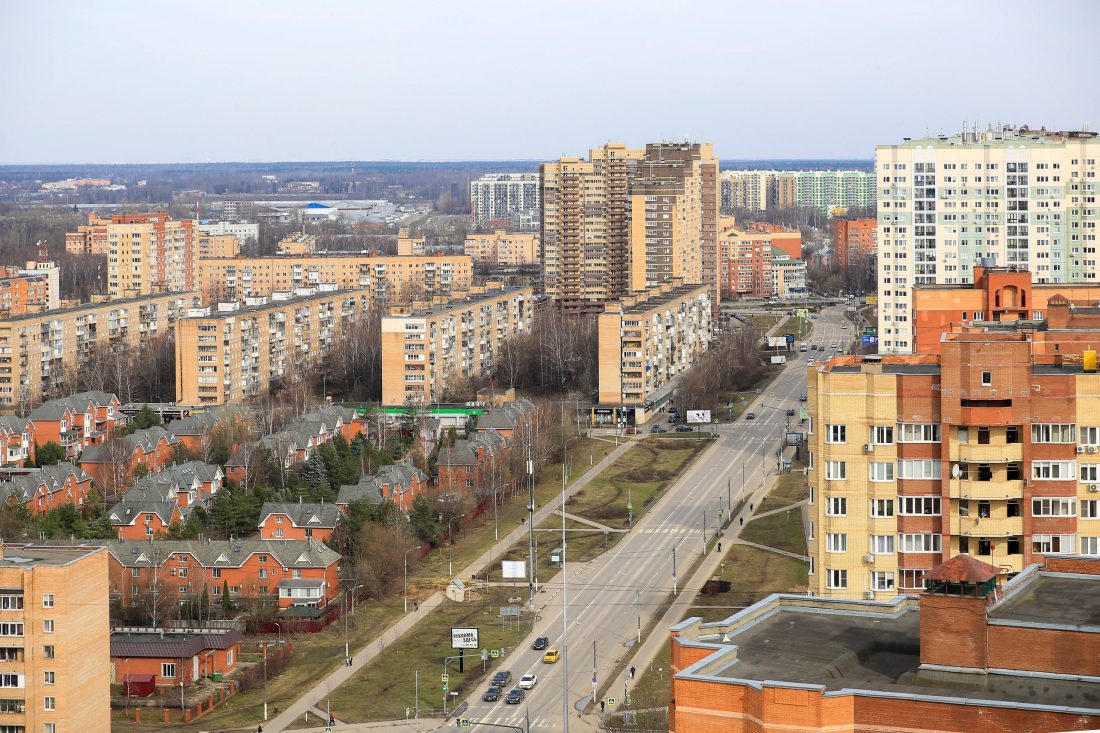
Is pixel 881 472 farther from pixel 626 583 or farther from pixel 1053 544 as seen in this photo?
pixel 626 583

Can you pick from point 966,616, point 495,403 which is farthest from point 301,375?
point 966,616

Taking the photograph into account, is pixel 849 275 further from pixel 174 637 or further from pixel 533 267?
pixel 174 637

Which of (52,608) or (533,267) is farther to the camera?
(533,267)

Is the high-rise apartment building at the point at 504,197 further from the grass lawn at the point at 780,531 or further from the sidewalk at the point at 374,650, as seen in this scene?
the sidewalk at the point at 374,650

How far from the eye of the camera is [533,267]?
372 ft

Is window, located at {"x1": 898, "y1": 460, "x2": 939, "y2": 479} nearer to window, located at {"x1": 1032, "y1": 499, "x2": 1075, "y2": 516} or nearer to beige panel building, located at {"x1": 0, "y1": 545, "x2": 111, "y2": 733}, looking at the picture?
window, located at {"x1": 1032, "y1": 499, "x2": 1075, "y2": 516}

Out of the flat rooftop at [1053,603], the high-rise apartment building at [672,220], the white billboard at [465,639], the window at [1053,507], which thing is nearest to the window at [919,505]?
the window at [1053,507]

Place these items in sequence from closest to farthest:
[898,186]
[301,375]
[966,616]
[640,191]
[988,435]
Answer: [966,616] → [988,435] → [898,186] → [301,375] → [640,191]

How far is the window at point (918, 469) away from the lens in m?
19.6

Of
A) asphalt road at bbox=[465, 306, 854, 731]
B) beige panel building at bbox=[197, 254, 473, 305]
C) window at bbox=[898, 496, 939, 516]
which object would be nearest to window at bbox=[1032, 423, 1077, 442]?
window at bbox=[898, 496, 939, 516]

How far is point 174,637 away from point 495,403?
3044 cm

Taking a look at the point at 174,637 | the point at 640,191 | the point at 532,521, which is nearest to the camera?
the point at 174,637

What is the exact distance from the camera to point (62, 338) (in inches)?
2566

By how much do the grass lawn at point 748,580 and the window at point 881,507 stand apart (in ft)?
42.1
